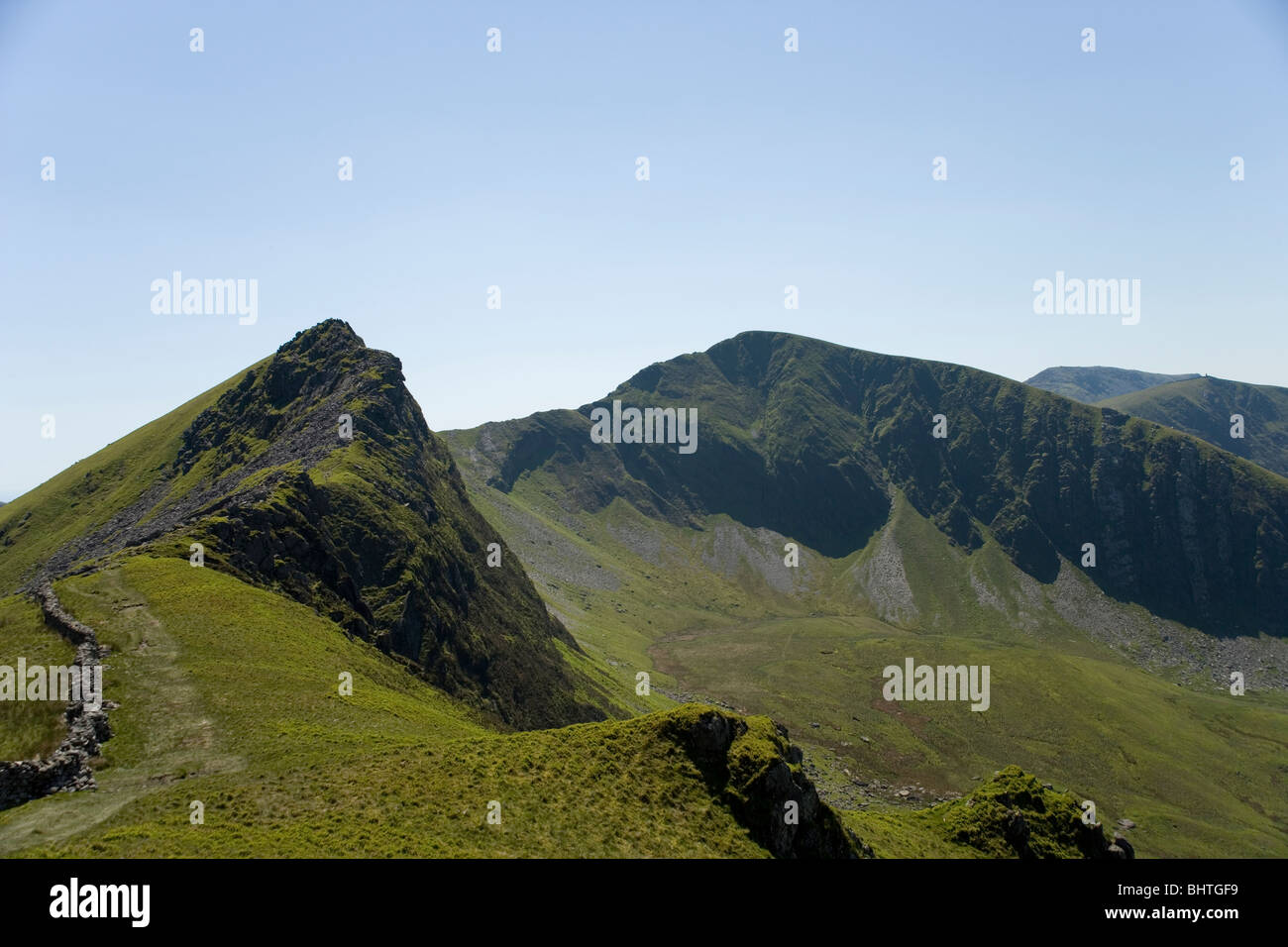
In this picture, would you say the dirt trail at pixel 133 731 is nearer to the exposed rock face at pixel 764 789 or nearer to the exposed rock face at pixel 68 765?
the exposed rock face at pixel 68 765

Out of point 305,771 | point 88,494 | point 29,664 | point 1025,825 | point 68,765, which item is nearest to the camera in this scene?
point 68,765

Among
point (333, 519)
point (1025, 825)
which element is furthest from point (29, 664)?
point (1025, 825)

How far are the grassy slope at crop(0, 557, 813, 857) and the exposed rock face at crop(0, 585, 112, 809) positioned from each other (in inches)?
36.9

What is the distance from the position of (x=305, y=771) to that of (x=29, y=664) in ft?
85.2

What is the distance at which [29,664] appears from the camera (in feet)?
163

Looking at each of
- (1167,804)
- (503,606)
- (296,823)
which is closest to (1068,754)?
(1167,804)

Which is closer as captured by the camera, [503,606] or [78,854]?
[78,854]

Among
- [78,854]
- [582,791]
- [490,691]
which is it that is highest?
[78,854]

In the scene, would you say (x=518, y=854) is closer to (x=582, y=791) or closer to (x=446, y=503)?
(x=582, y=791)

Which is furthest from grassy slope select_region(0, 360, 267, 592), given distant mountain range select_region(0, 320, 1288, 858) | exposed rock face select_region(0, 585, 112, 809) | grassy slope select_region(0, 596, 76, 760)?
exposed rock face select_region(0, 585, 112, 809)

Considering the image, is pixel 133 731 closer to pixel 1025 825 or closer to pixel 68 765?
pixel 68 765
